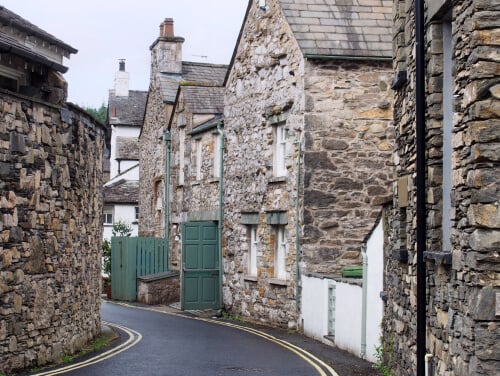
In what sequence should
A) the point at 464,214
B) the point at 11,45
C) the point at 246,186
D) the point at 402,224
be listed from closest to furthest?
the point at 464,214 < the point at 402,224 < the point at 11,45 < the point at 246,186

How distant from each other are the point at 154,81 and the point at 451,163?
98.0 ft

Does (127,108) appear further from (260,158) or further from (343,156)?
(343,156)

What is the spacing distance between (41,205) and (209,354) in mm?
4234

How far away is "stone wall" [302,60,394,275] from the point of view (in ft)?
71.8

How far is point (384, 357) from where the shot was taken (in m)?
14.2

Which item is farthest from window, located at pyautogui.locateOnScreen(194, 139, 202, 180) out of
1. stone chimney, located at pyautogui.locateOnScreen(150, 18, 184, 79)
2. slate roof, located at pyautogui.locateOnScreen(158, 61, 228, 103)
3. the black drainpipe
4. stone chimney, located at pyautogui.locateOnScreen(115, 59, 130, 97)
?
stone chimney, located at pyautogui.locateOnScreen(115, 59, 130, 97)

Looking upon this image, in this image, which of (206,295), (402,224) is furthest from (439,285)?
(206,295)

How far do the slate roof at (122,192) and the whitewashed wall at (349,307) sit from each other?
1260 inches

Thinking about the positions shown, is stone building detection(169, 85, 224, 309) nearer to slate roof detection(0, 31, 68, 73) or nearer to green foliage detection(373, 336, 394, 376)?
slate roof detection(0, 31, 68, 73)

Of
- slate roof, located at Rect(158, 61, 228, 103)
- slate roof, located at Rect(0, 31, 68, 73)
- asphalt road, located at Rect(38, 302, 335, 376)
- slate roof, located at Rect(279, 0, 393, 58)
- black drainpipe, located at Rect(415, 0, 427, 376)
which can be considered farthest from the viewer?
slate roof, located at Rect(158, 61, 228, 103)

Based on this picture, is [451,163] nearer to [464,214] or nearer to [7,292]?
[464,214]

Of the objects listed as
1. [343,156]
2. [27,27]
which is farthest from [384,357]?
[343,156]

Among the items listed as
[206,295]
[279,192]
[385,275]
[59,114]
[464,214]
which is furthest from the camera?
[206,295]

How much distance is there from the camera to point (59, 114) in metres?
16.0
